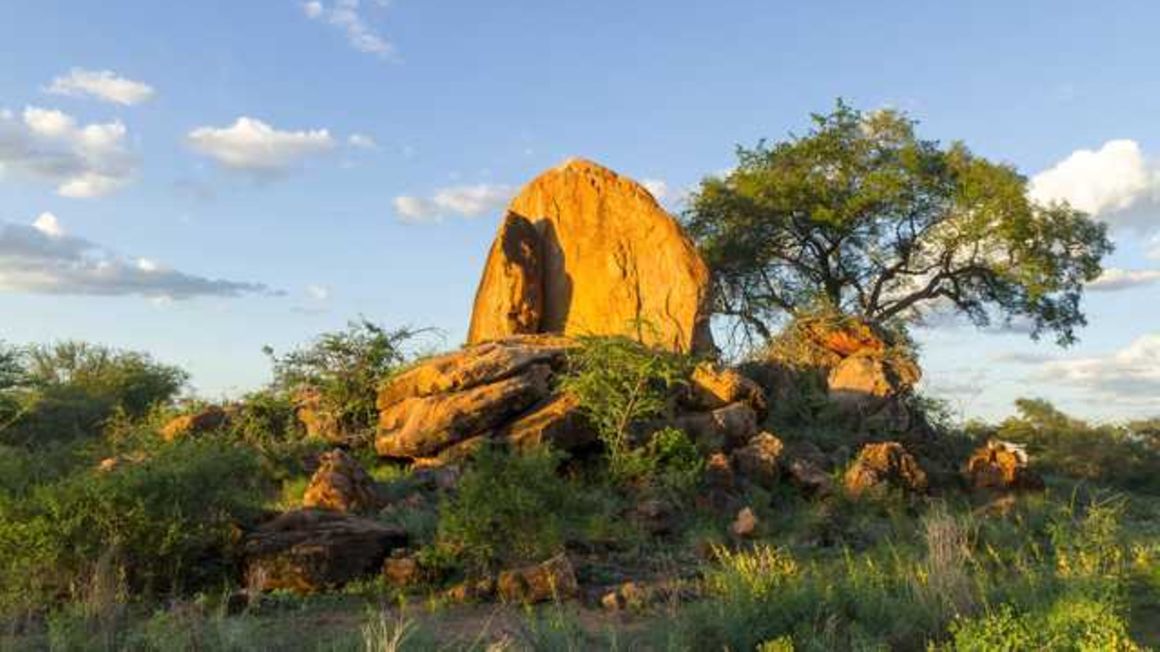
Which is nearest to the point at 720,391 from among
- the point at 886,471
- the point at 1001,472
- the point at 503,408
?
the point at 886,471

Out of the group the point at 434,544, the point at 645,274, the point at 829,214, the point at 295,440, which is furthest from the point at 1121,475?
the point at 434,544

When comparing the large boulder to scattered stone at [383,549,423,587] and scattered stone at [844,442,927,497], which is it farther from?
scattered stone at [383,549,423,587]

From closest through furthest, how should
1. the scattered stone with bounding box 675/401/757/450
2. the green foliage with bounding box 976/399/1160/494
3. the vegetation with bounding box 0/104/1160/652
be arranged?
1. the vegetation with bounding box 0/104/1160/652
2. the scattered stone with bounding box 675/401/757/450
3. the green foliage with bounding box 976/399/1160/494

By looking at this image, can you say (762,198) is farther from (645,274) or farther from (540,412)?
(540,412)

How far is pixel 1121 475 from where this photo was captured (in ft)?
82.6

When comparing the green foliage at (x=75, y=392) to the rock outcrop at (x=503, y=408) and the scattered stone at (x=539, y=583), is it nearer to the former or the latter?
the rock outcrop at (x=503, y=408)

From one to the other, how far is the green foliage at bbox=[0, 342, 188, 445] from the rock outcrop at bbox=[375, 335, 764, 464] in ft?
22.2

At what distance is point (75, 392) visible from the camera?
2570cm

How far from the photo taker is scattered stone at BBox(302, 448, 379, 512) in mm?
12953

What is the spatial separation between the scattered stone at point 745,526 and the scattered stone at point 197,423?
368 inches

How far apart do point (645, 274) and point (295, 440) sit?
6937mm

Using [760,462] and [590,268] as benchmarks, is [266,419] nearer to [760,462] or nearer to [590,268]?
[590,268]

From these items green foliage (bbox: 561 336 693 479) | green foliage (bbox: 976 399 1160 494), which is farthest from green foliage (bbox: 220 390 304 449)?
green foliage (bbox: 976 399 1160 494)

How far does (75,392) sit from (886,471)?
61.8 feet
